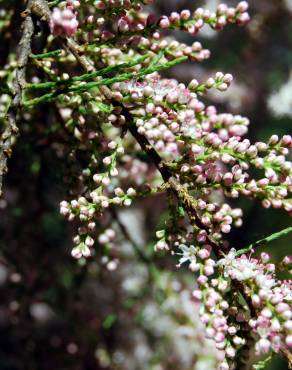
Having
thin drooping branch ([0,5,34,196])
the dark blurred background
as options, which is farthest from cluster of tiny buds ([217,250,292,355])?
thin drooping branch ([0,5,34,196])

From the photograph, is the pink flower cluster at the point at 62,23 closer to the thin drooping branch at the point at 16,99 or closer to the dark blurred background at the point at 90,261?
the thin drooping branch at the point at 16,99

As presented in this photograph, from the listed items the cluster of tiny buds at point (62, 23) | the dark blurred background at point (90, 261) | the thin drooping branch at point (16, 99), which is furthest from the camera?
the dark blurred background at point (90, 261)

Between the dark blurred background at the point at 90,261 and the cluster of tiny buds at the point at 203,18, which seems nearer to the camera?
the cluster of tiny buds at the point at 203,18

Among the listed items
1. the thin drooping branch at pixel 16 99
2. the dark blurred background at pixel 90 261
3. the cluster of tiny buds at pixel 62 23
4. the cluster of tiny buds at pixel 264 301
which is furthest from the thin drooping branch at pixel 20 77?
the cluster of tiny buds at pixel 264 301

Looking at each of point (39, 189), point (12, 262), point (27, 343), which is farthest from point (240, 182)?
point (27, 343)

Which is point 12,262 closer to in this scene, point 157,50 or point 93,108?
point 93,108

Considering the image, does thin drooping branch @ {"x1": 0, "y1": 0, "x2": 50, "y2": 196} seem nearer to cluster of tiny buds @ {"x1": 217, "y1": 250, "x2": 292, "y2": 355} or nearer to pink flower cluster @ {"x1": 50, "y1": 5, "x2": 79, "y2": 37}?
pink flower cluster @ {"x1": 50, "y1": 5, "x2": 79, "y2": 37}

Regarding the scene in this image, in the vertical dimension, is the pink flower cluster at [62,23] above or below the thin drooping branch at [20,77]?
above

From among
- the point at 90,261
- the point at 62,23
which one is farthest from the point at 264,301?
the point at 90,261
